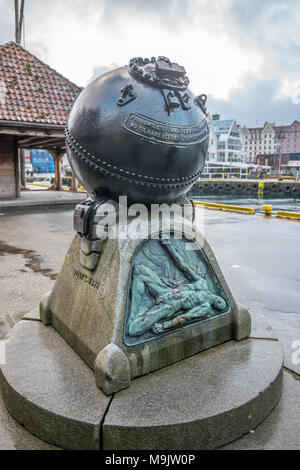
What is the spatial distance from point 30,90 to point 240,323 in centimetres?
1176

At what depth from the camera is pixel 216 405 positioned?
2.00 metres

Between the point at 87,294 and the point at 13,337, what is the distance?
750mm

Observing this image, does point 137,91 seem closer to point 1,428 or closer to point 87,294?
point 87,294

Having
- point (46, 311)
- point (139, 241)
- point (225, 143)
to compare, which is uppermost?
point (225, 143)

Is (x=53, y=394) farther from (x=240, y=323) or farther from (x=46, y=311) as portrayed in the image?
(x=240, y=323)

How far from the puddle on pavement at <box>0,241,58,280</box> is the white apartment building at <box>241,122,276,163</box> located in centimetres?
8793

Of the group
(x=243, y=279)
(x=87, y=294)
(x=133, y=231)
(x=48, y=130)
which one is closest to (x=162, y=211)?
(x=133, y=231)

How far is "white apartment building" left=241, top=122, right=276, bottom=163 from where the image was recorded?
3472 inches

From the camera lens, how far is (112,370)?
2080 mm

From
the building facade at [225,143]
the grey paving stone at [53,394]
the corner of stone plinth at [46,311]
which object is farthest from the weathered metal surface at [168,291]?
the building facade at [225,143]
